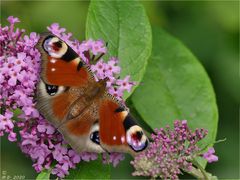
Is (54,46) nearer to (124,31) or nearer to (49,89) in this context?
(49,89)

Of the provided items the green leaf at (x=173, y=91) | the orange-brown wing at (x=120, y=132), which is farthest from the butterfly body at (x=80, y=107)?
the green leaf at (x=173, y=91)

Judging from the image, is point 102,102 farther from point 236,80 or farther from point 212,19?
point 212,19

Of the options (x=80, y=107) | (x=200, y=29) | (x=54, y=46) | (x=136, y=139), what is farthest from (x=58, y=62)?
(x=200, y=29)

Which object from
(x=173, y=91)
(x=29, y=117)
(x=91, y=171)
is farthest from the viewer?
(x=173, y=91)

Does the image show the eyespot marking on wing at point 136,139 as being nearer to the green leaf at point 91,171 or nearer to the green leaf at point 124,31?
the green leaf at point 91,171

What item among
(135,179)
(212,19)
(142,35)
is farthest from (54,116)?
(212,19)
